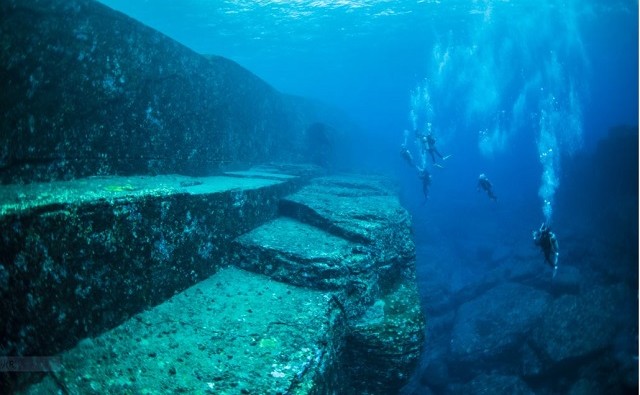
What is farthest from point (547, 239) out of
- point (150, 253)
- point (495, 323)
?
point (150, 253)

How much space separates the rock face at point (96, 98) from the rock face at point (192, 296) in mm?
463

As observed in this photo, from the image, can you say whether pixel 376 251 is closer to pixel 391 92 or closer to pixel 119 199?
pixel 119 199

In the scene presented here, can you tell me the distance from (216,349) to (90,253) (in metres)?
1.44

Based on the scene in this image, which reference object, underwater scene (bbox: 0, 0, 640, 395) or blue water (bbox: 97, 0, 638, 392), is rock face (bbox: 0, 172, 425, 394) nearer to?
underwater scene (bbox: 0, 0, 640, 395)

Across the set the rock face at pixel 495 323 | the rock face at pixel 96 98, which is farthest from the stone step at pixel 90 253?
the rock face at pixel 495 323

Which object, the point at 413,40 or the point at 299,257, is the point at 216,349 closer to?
the point at 299,257

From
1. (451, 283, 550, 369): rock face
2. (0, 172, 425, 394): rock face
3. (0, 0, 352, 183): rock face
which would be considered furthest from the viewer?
(451, 283, 550, 369): rock face

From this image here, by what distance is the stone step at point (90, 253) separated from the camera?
2.33 m

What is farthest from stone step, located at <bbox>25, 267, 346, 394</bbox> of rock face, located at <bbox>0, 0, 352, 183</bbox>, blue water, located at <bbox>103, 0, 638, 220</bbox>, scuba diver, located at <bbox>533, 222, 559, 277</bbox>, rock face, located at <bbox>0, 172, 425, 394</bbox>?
blue water, located at <bbox>103, 0, 638, 220</bbox>

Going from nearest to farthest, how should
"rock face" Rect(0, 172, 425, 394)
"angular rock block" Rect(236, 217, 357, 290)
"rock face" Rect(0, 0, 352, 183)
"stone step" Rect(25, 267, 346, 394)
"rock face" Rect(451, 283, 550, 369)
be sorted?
"rock face" Rect(0, 172, 425, 394)
"stone step" Rect(25, 267, 346, 394)
"rock face" Rect(0, 0, 352, 183)
"angular rock block" Rect(236, 217, 357, 290)
"rock face" Rect(451, 283, 550, 369)

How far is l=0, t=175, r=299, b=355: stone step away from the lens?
7.64ft

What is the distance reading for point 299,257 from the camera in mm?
4672

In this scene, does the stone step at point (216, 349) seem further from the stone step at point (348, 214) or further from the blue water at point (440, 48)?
the blue water at point (440, 48)

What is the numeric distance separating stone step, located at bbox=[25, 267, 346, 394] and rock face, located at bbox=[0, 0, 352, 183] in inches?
86.9
